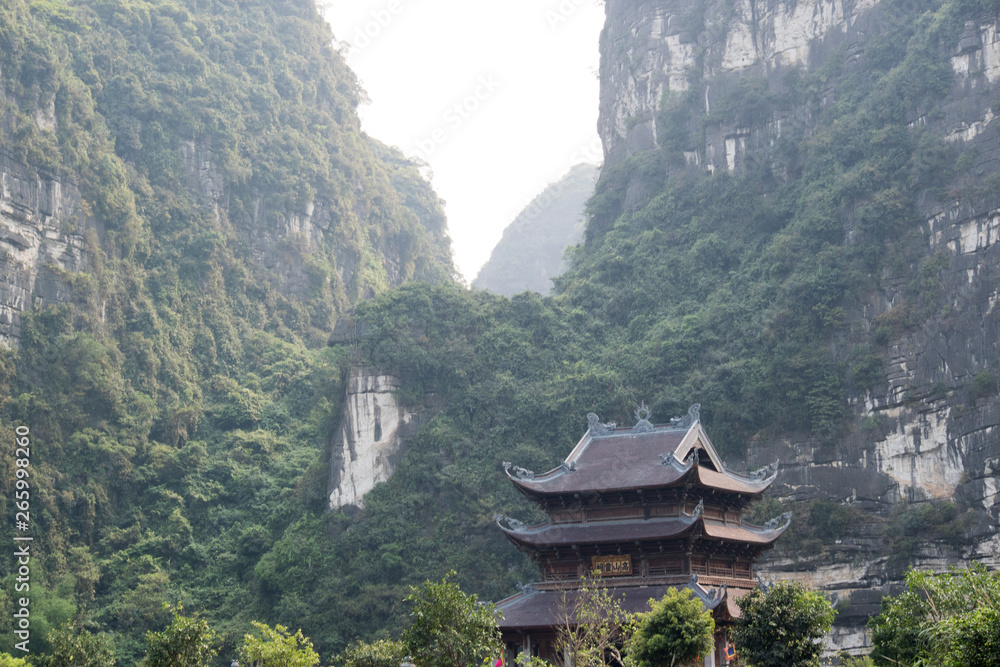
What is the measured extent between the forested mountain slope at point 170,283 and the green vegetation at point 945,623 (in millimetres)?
28219

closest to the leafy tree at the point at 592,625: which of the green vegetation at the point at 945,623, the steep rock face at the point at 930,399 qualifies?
the green vegetation at the point at 945,623

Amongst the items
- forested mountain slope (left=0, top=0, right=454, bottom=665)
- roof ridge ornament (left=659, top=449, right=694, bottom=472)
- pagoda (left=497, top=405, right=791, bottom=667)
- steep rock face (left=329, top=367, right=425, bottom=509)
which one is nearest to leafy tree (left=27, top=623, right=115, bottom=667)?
pagoda (left=497, top=405, right=791, bottom=667)

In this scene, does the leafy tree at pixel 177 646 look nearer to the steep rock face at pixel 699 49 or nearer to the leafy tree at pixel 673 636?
the leafy tree at pixel 673 636

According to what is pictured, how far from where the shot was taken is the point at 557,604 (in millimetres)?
25141

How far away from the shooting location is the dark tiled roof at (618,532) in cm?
2480

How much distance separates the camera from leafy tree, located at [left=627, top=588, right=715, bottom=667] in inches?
787

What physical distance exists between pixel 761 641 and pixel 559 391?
28.7m

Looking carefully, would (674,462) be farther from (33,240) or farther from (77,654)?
(33,240)

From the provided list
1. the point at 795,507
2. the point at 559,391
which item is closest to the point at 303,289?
the point at 559,391

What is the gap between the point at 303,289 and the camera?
66938 millimetres

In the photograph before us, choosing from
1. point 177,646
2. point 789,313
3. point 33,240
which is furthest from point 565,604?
point 33,240

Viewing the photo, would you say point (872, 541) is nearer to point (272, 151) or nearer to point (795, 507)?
point (795, 507)

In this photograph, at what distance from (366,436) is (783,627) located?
3069 cm

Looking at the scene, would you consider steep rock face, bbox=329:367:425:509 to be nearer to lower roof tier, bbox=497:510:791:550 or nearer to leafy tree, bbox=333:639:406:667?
lower roof tier, bbox=497:510:791:550
